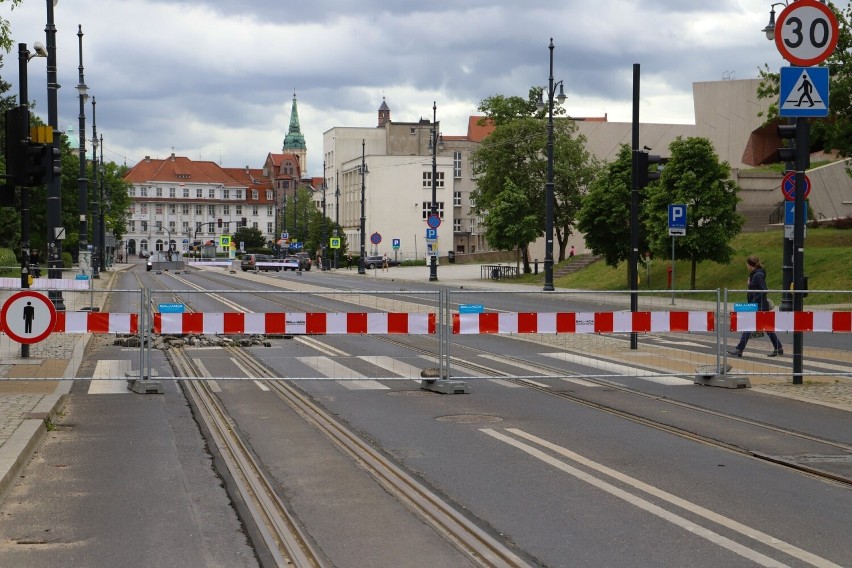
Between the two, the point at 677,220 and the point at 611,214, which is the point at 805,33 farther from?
the point at 611,214

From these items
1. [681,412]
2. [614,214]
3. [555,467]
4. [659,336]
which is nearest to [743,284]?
[614,214]

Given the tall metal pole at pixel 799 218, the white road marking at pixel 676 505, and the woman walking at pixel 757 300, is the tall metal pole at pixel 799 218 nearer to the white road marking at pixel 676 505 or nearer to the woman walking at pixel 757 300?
the woman walking at pixel 757 300

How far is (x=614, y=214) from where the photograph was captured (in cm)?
4359

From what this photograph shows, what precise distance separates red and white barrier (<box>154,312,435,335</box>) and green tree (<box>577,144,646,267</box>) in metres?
29.8

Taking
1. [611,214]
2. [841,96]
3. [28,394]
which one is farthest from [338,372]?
[611,214]

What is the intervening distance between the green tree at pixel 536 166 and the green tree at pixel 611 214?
1953cm

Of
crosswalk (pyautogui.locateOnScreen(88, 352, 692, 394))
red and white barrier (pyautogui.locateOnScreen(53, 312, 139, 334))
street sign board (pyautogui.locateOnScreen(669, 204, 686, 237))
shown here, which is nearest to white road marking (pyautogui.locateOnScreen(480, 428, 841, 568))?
crosswalk (pyautogui.locateOnScreen(88, 352, 692, 394))

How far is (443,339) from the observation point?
15.1 metres

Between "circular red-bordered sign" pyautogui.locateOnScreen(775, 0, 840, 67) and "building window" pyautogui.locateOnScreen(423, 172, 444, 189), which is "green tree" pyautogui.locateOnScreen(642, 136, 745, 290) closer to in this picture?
"circular red-bordered sign" pyautogui.locateOnScreen(775, 0, 840, 67)

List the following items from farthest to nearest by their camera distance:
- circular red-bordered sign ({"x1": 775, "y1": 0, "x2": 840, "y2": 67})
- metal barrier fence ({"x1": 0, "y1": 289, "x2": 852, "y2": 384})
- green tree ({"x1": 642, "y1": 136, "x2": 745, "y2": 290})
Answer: green tree ({"x1": 642, "y1": 136, "x2": 745, "y2": 290}) → circular red-bordered sign ({"x1": 775, "y1": 0, "x2": 840, "y2": 67}) → metal barrier fence ({"x1": 0, "y1": 289, "x2": 852, "y2": 384})

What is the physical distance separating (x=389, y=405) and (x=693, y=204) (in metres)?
28.7

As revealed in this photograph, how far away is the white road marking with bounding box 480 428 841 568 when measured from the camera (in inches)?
253

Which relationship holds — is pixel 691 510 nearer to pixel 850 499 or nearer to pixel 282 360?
pixel 850 499

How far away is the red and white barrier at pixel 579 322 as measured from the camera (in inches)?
589
